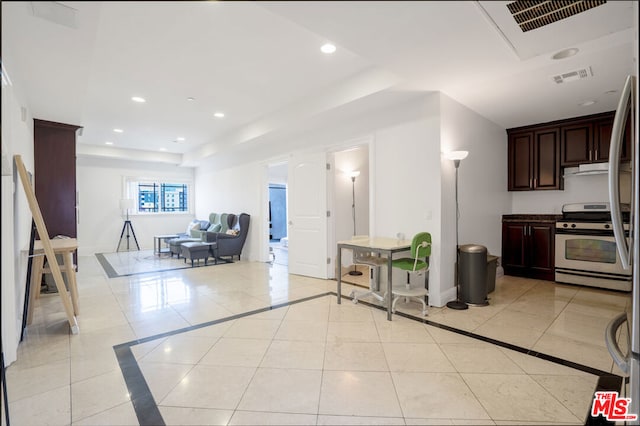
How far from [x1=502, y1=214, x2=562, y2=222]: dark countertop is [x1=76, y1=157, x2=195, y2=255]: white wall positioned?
25.1 feet

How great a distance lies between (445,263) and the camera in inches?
148

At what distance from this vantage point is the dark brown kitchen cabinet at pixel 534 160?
4969mm

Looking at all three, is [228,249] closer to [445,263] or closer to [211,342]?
[211,342]

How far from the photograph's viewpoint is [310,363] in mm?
2426

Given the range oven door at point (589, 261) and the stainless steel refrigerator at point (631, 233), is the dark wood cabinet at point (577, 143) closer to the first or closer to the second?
the range oven door at point (589, 261)

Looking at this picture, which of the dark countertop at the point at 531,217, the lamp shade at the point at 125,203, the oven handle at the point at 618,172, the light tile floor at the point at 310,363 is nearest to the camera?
the oven handle at the point at 618,172

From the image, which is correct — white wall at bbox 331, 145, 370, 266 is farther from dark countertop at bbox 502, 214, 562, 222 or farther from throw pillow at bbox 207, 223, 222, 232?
throw pillow at bbox 207, 223, 222, 232

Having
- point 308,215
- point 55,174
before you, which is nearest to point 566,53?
point 308,215

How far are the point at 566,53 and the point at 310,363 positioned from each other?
11.3 feet

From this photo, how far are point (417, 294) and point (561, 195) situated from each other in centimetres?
353

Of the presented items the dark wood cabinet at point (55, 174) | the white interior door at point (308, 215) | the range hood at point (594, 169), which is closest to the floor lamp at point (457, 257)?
the white interior door at point (308, 215)

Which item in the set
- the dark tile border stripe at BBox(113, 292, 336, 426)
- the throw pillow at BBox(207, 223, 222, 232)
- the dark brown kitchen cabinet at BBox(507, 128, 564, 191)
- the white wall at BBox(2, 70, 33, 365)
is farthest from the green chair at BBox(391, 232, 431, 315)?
the throw pillow at BBox(207, 223, 222, 232)

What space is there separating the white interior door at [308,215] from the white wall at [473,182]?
1.93 meters

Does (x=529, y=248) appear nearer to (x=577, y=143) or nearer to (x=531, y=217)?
(x=531, y=217)
